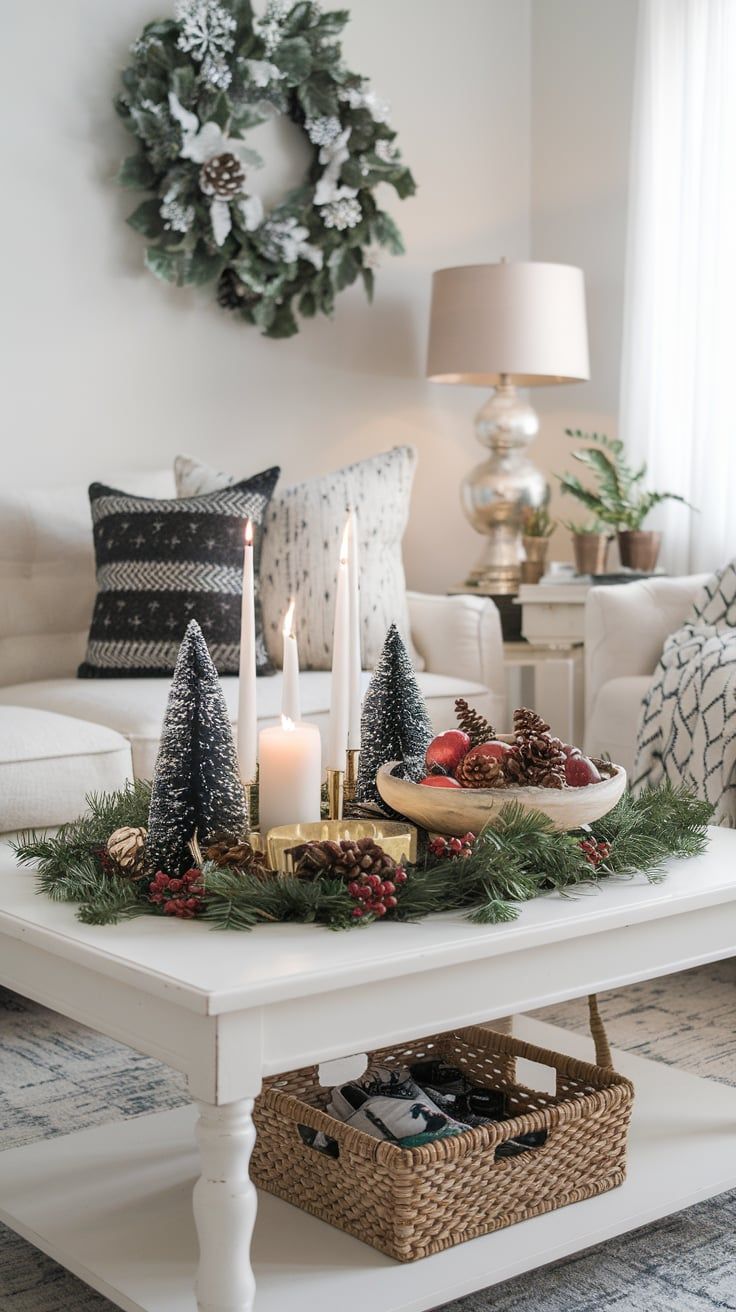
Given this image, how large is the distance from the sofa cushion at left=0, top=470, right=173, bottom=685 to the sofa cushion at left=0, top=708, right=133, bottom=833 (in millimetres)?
647

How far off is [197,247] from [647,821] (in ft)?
7.50

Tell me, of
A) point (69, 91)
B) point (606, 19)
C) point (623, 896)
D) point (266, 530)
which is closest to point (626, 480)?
point (266, 530)

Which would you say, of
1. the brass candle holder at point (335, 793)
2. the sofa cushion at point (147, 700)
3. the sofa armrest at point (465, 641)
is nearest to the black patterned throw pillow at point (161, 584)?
the sofa cushion at point (147, 700)

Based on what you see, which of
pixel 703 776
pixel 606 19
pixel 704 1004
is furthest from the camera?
pixel 606 19

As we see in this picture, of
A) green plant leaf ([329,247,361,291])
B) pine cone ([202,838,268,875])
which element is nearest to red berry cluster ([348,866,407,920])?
pine cone ([202,838,268,875])

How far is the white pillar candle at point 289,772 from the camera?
136 cm

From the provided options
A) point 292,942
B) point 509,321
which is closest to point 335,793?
point 292,942

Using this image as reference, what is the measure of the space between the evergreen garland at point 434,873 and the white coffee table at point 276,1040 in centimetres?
2

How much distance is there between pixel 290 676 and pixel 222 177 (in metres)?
2.21

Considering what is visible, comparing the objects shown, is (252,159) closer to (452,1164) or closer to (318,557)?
(318,557)

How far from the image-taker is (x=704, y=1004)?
2293 mm

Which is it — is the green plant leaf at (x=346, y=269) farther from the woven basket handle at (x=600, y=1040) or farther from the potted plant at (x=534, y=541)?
the woven basket handle at (x=600, y=1040)

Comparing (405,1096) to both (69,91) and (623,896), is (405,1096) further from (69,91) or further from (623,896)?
(69,91)

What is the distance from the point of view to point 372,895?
47.1 inches
